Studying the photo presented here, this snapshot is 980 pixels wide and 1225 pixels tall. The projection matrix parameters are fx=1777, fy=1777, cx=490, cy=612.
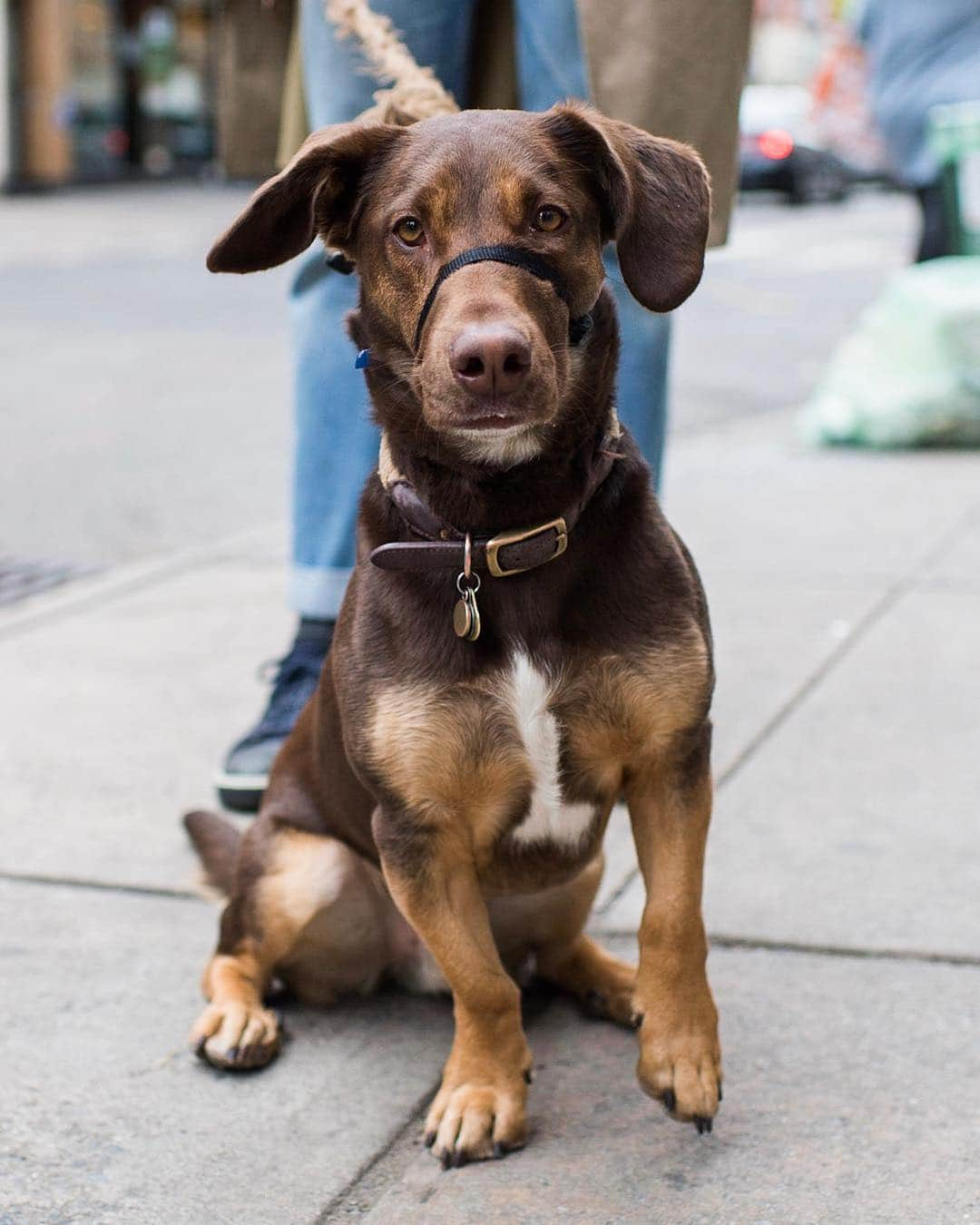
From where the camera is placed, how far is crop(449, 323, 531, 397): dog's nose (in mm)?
2205

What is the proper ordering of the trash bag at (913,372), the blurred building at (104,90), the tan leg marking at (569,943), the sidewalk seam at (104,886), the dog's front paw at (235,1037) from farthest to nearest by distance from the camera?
the blurred building at (104,90)
the trash bag at (913,372)
the sidewalk seam at (104,886)
the tan leg marking at (569,943)
the dog's front paw at (235,1037)

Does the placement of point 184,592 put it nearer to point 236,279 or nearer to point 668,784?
point 668,784

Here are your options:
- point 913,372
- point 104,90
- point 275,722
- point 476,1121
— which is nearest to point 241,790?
point 275,722

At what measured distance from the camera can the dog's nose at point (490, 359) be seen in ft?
7.23

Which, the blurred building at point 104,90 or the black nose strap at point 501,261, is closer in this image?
the black nose strap at point 501,261

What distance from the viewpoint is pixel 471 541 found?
8.11 feet

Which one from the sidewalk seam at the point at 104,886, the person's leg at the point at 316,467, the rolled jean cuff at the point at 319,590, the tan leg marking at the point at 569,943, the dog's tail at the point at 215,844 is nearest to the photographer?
the tan leg marking at the point at 569,943

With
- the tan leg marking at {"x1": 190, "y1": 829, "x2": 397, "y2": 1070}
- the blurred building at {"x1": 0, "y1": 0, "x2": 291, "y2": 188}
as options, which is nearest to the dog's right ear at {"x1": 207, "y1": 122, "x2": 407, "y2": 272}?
the tan leg marking at {"x1": 190, "y1": 829, "x2": 397, "y2": 1070}

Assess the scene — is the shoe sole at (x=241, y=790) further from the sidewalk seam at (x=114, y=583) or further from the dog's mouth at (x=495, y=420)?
the sidewalk seam at (x=114, y=583)

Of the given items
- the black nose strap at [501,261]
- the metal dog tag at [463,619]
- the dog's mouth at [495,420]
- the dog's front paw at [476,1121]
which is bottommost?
the dog's front paw at [476,1121]

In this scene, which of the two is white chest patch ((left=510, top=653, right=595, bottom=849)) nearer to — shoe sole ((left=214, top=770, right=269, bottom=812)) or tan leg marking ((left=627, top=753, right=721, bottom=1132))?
tan leg marking ((left=627, top=753, right=721, bottom=1132))

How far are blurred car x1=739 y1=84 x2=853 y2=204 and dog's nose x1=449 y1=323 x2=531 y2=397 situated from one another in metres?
26.8

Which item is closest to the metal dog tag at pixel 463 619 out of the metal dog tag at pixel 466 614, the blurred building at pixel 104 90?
the metal dog tag at pixel 466 614

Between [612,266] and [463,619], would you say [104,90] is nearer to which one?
[612,266]
